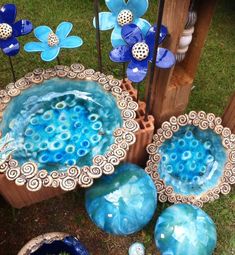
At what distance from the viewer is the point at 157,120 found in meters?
1.86

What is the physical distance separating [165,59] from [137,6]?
9.7 inches

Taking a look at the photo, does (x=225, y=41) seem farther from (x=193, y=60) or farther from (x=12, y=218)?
(x=12, y=218)

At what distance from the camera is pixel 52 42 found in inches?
59.4

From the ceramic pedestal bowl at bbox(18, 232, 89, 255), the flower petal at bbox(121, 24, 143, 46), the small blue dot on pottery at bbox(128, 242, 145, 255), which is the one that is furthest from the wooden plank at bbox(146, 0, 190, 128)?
the ceramic pedestal bowl at bbox(18, 232, 89, 255)

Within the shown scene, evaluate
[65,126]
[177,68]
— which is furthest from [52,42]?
[177,68]

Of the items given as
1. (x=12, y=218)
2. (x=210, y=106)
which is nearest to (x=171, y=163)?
(x=210, y=106)

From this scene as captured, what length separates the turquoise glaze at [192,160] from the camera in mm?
1729

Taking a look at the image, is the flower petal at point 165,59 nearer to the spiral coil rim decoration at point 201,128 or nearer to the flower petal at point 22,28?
the spiral coil rim decoration at point 201,128

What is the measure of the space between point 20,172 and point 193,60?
0.87 metres

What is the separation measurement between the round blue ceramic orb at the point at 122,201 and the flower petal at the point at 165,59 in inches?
19.0

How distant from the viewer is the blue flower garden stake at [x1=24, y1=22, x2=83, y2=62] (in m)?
1.50

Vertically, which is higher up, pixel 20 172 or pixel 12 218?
pixel 20 172

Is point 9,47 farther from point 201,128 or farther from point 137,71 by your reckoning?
point 201,128

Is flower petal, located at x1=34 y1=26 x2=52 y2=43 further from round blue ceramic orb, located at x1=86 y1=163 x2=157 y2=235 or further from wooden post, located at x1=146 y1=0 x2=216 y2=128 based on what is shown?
round blue ceramic orb, located at x1=86 y1=163 x2=157 y2=235
